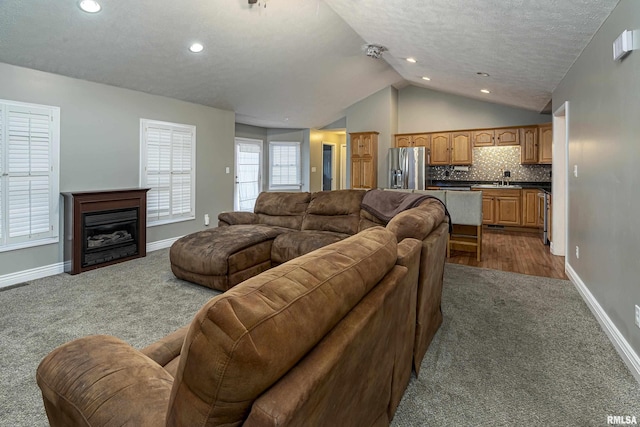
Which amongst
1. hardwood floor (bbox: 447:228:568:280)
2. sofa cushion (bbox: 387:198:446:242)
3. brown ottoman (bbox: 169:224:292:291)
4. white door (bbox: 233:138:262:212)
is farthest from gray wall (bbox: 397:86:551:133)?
sofa cushion (bbox: 387:198:446:242)

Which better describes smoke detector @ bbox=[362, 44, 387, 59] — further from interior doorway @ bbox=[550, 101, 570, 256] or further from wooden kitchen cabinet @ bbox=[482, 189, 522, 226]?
wooden kitchen cabinet @ bbox=[482, 189, 522, 226]

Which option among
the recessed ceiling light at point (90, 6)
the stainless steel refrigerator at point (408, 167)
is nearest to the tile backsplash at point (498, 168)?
the stainless steel refrigerator at point (408, 167)

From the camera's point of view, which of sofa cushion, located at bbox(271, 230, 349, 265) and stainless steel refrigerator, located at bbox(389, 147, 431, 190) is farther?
stainless steel refrigerator, located at bbox(389, 147, 431, 190)

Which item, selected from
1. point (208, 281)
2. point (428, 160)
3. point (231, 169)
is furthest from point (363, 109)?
point (208, 281)

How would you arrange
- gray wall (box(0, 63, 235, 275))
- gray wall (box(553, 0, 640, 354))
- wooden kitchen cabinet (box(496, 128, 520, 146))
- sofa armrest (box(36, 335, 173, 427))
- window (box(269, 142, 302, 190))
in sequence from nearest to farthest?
sofa armrest (box(36, 335, 173, 427)) → gray wall (box(553, 0, 640, 354)) → gray wall (box(0, 63, 235, 275)) → wooden kitchen cabinet (box(496, 128, 520, 146)) → window (box(269, 142, 302, 190))

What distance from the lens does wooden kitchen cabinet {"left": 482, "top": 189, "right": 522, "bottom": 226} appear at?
664 centimetres

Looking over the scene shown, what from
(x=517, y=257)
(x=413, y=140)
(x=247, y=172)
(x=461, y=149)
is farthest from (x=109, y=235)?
(x=461, y=149)

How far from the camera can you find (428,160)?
7594 millimetres

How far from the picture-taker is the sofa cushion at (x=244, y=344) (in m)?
0.62

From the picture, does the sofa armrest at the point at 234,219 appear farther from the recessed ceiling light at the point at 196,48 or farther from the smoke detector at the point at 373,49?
the smoke detector at the point at 373,49

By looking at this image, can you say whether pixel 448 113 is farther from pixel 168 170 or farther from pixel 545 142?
pixel 168 170

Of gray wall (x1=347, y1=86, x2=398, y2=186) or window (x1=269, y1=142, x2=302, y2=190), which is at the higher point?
gray wall (x1=347, y1=86, x2=398, y2=186)

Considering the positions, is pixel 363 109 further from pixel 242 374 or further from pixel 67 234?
pixel 242 374

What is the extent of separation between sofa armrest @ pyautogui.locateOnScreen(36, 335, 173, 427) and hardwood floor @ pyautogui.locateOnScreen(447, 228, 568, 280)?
160 inches
